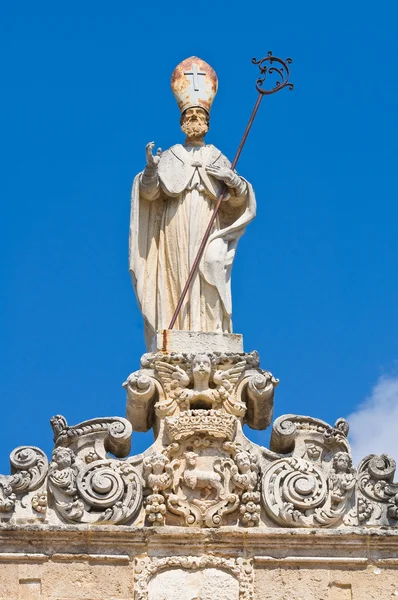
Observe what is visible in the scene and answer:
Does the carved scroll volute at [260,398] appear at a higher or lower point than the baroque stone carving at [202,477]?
higher

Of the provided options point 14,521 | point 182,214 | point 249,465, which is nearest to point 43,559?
point 14,521

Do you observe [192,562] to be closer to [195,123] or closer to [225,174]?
[225,174]

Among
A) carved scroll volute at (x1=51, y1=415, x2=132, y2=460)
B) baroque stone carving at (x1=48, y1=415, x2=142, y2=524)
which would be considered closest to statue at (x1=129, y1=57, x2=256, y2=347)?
carved scroll volute at (x1=51, y1=415, x2=132, y2=460)

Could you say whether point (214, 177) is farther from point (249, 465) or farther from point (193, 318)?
point (249, 465)

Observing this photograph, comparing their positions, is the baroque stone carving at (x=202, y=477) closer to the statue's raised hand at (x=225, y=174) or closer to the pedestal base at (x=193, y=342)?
the pedestal base at (x=193, y=342)

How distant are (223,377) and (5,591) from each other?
2.72 m

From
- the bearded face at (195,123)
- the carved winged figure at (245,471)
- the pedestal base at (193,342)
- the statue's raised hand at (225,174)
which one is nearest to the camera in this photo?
the carved winged figure at (245,471)

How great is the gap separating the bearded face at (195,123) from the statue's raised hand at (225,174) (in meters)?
0.43

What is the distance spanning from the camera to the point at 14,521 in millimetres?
19016

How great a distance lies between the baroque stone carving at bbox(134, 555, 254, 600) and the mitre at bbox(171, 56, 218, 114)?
4570 millimetres

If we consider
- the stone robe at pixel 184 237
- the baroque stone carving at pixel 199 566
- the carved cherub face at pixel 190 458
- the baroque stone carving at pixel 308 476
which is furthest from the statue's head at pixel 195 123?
the baroque stone carving at pixel 199 566

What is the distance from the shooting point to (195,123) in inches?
827

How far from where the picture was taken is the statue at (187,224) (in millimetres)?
20219

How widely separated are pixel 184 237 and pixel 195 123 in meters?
1.23
